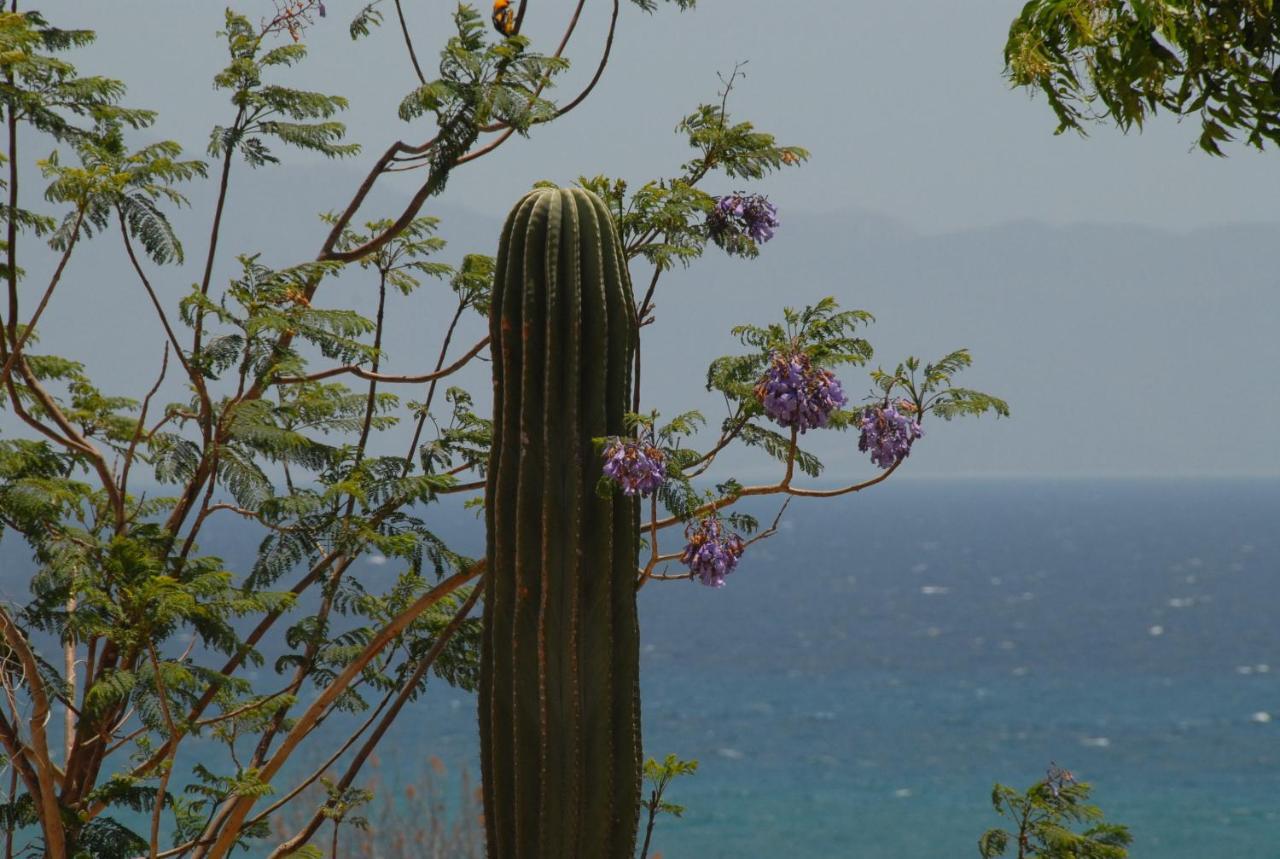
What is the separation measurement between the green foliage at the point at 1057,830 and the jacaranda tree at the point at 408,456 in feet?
4.94

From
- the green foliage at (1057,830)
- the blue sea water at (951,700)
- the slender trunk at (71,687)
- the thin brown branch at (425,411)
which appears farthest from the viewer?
the blue sea water at (951,700)

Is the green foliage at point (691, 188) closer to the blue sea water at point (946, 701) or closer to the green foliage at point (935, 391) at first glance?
the green foliage at point (935, 391)

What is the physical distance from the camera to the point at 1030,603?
53.1m

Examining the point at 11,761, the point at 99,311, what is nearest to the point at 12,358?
the point at 11,761

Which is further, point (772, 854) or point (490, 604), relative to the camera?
point (772, 854)

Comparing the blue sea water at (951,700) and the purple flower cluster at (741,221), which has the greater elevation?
the purple flower cluster at (741,221)

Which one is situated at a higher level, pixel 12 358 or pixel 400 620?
pixel 12 358

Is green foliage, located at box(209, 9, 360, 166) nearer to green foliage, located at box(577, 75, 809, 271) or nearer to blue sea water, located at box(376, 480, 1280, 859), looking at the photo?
green foliage, located at box(577, 75, 809, 271)

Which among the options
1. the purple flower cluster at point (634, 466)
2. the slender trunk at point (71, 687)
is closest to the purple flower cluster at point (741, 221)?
the purple flower cluster at point (634, 466)

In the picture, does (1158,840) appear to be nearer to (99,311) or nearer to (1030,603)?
(1030,603)

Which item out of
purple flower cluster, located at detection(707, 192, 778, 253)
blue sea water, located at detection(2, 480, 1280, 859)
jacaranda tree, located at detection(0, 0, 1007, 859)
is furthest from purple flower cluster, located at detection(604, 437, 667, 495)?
blue sea water, located at detection(2, 480, 1280, 859)

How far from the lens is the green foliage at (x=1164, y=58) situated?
3.52m

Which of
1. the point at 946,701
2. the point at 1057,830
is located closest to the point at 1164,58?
the point at 1057,830

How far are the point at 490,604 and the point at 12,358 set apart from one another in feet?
5.40
